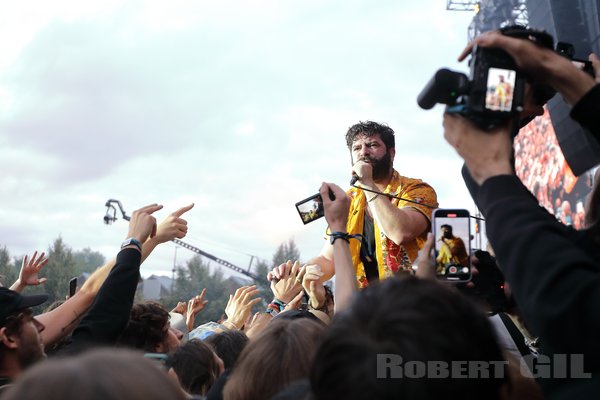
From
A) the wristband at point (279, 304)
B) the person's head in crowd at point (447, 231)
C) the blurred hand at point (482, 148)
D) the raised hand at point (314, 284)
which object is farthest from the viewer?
the wristband at point (279, 304)

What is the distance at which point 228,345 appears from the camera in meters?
3.45

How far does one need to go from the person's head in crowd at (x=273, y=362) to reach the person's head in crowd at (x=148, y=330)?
155cm

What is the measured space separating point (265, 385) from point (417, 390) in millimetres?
844

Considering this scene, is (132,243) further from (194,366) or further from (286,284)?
(286,284)

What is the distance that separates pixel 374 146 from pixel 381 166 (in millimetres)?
129

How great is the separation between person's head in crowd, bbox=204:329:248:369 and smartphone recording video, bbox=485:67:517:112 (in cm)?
228

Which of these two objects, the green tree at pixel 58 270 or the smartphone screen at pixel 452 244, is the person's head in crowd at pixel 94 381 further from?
the green tree at pixel 58 270

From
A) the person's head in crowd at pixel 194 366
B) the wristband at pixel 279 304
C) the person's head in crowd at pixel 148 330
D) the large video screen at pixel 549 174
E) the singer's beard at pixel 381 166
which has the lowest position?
the person's head in crowd at pixel 194 366

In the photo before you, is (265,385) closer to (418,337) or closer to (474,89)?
(418,337)

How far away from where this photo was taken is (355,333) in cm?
106

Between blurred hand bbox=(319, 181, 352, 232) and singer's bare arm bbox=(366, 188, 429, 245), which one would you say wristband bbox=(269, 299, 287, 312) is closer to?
singer's bare arm bbox=(366, 188, 429, 245)

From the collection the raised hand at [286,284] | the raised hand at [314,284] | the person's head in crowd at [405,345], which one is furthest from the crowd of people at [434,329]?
the raised hand at [286,284]

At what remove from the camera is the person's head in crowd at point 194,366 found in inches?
115

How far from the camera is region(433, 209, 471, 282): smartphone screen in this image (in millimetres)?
2053
